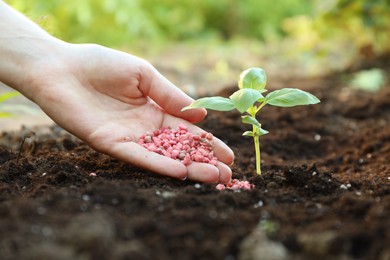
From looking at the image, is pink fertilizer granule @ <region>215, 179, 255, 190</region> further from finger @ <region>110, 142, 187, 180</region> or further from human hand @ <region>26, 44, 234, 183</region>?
finger @ <region>110, 142, 187, 180</region>

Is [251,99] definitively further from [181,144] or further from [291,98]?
[181,144]

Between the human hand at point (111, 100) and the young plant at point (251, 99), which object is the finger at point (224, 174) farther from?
the young plant at point (251, 99)

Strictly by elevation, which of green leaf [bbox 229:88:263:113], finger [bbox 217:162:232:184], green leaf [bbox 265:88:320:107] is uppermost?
→ green leaf [bbox 265:88:320:107]

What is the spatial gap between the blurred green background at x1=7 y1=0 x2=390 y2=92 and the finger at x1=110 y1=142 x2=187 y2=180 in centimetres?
111

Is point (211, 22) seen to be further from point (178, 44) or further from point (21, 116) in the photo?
point (21, 116)

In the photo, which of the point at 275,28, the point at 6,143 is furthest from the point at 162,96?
the point at 275,28

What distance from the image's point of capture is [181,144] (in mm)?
2299

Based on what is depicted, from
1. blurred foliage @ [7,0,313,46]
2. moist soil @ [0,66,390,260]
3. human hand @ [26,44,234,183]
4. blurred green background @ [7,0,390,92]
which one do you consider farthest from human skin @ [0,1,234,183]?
blurred foliage @ [7,0,313,46]

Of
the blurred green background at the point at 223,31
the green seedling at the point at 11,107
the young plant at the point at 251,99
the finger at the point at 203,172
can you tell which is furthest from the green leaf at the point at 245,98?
the blurred green background at the point at 223,31

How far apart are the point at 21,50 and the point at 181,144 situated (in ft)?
2.62

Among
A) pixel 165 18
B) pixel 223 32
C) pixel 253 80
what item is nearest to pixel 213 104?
pixel 253 80

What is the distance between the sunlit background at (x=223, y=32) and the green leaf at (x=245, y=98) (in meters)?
1.41

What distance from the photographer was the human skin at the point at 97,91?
2289 millimetres

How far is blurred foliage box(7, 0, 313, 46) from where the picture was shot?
6.65 metres
